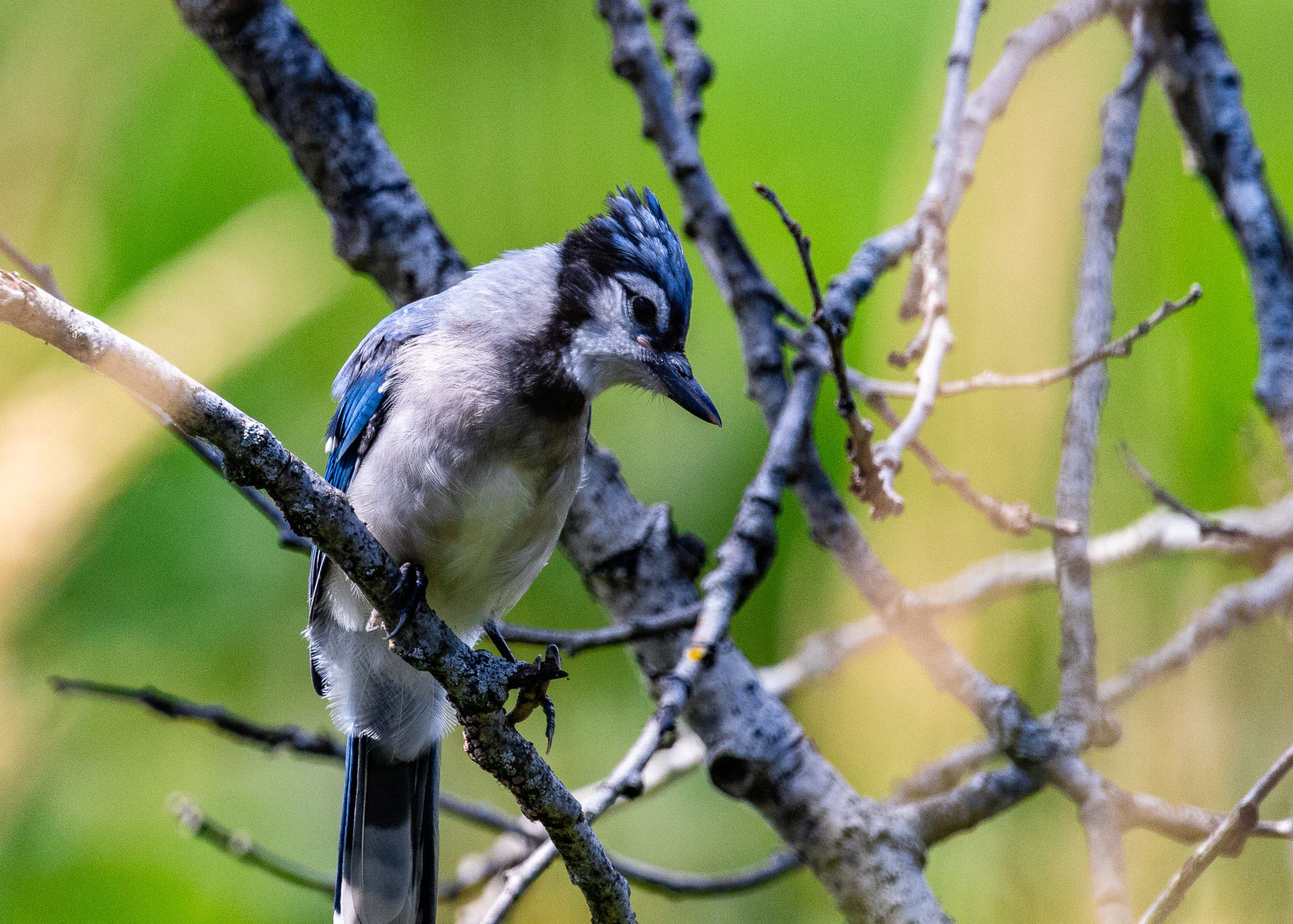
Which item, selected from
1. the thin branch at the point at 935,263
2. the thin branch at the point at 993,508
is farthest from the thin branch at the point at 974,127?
the thin branch at the point at 993,508

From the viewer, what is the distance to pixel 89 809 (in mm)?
3459

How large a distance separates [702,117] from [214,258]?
5.07 ft

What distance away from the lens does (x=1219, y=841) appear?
1507 mm

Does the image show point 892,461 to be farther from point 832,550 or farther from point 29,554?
point 29,554

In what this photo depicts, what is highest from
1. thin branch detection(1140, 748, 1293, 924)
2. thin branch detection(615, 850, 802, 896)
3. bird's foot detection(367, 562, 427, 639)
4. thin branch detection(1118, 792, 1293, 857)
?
bird's foot detection(367, 562, 427, 639)

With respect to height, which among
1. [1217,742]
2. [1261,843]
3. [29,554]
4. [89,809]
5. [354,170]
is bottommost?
[1261,843]

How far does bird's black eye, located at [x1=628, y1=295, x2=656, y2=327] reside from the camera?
2.16 meters

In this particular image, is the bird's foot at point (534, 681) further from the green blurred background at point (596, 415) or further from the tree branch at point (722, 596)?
the green blurred background at point (596, 415)

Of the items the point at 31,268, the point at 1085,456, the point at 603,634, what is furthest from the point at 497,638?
the point at 1085,456

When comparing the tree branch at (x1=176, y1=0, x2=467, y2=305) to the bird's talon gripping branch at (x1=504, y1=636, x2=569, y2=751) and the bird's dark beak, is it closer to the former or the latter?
the bird's dark beak

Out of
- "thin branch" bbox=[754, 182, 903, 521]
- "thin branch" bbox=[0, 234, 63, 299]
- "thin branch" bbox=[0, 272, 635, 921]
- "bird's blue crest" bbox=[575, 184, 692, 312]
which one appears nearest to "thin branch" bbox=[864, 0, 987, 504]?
"thin branch" bbox=[754, 182, 903, 521]

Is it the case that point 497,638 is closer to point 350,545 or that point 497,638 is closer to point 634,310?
point 634,310

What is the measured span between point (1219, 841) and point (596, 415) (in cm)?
245

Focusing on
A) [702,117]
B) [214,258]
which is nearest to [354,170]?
[702,117]
